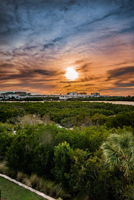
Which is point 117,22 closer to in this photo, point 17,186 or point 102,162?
point 102,162

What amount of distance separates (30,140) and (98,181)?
14.9ft

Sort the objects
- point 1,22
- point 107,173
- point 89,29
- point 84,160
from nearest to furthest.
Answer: point 107,173 < point 84,160 < point 1,22 < point 89,29

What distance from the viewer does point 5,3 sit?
1477 centimetres

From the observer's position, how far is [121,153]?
18.3ft

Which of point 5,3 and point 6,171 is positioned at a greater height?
point 5,3

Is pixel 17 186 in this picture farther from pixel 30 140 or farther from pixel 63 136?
pixel 63 136

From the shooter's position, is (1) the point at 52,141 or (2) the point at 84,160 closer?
(2) the point at 84,160

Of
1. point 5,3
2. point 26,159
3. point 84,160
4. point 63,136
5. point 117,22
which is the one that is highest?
point 5,3

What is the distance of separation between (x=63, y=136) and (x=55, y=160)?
1719 millimetres

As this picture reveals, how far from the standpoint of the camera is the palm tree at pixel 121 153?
550 centimetres

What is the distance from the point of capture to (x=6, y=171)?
9086mm

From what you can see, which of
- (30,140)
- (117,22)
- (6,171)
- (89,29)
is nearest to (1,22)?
(89,29)

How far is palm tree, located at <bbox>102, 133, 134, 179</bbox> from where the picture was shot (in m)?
5.50

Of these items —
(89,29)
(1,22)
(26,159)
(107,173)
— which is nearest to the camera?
(107,173)
